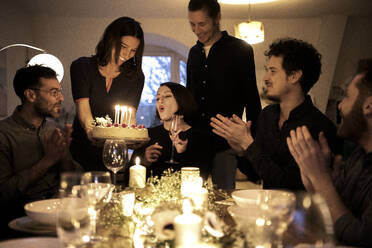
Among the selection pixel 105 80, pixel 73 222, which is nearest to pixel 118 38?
pixel 105 80

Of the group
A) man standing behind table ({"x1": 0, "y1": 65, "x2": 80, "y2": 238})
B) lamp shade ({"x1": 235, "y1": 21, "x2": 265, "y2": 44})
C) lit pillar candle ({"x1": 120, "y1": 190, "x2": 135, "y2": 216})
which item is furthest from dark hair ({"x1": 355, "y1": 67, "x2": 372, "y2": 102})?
lamp shade ({"x1": 235, "y1": 21, "x2": 265, "y2": 44})

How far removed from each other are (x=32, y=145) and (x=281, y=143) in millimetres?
1272

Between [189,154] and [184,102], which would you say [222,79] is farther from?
[189,154]

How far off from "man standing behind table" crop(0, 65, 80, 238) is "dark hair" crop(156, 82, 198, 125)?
711 millimetres

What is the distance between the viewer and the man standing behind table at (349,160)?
1.33 metres

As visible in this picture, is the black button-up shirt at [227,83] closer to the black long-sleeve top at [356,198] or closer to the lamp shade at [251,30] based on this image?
the black long-sleeve top at [356,198]

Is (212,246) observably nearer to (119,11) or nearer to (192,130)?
(192,130)

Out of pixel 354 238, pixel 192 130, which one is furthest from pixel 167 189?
pixel 192 130

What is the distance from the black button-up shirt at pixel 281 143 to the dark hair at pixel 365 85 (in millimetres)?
493

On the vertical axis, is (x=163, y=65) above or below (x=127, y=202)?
above

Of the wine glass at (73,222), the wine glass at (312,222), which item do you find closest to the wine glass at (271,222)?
the wine glass at (312,222)

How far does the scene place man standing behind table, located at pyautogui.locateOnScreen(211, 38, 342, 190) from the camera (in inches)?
75.0

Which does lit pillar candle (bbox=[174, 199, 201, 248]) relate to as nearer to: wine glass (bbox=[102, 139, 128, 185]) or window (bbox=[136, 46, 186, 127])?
wine glass (bbox=[102, 139, 128, 185])

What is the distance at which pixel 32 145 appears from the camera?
2.03 m
